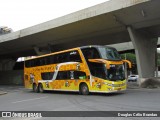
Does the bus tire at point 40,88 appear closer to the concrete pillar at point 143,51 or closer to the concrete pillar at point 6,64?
the concrete pillar at point 143,51

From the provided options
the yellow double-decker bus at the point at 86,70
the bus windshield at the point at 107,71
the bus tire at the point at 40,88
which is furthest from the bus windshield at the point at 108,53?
the bus tire at the point at 40,88

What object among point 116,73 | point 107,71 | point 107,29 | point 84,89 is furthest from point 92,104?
point 107,29

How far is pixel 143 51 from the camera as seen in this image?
30.1m

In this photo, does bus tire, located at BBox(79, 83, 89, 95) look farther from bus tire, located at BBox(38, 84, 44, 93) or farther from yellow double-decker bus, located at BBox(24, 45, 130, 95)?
bus tire, located at BBox(38, 84, 44, 93)

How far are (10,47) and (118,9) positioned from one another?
27.5 metres

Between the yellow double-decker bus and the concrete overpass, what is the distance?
6.53 m

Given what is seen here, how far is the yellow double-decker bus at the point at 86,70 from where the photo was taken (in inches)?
730

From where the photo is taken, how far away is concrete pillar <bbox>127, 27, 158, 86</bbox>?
94.9 ft

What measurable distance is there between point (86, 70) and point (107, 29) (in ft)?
42.0

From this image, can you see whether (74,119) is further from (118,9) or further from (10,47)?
(10,47)

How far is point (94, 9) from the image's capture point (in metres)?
27.0

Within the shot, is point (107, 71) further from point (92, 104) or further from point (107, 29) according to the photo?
point (107, 29)

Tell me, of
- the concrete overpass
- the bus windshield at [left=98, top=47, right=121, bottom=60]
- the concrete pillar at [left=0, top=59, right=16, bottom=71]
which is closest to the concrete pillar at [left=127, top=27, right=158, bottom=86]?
the concrete overpass

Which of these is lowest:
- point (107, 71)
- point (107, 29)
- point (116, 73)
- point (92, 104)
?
point (92, 104)
